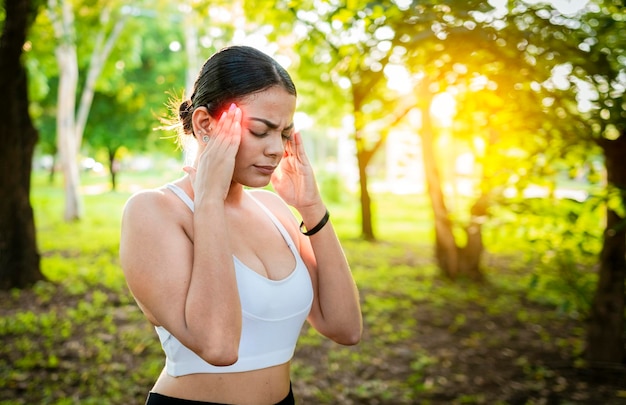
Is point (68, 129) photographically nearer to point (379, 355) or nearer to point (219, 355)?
point (379, 355)

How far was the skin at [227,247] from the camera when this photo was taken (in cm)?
166

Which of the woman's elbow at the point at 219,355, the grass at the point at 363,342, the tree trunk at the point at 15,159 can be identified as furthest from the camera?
the tree trunk at the point at 15,159

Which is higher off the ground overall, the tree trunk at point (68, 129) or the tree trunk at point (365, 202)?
the tree trunk at point (68, 129)

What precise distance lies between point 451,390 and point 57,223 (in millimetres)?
13992

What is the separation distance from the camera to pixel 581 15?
3.09m

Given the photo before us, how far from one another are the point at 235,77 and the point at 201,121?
19cm

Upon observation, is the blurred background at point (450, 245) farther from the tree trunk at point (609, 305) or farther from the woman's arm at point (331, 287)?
the woman's arm at point (331, 287)

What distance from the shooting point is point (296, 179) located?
2.18 metres

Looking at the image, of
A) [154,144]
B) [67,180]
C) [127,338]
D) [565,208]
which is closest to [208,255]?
[565,208]

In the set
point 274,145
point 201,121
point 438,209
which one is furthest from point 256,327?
point 438,209

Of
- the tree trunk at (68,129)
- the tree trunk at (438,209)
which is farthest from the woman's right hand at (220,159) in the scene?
the tree trunk at (68,129)

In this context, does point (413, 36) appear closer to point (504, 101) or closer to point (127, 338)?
point (504, 101)

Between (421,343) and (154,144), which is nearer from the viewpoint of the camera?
(421,343)

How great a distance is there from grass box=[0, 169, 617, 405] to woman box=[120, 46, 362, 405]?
3.34m
